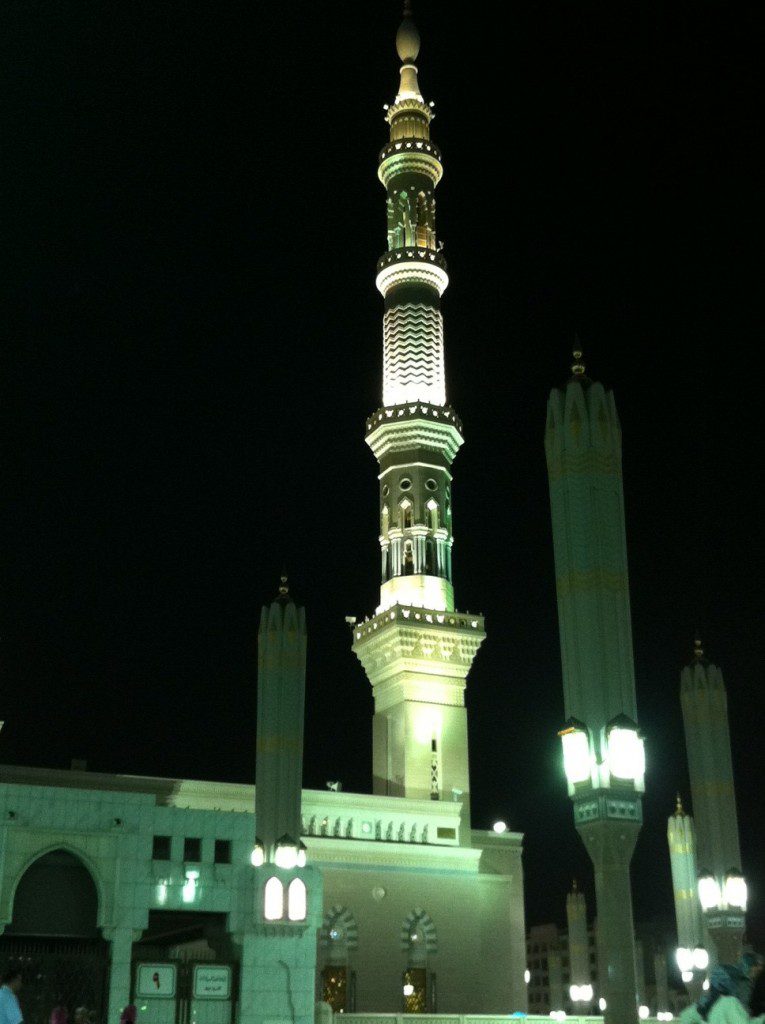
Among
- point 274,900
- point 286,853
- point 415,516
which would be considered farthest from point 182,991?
point 415,516

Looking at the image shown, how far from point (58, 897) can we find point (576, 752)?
54.0ft

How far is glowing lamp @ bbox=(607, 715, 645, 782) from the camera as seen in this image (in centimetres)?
2314

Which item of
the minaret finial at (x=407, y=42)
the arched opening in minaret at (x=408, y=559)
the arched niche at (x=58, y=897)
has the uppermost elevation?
the minaret finial at (x=407, y=42)

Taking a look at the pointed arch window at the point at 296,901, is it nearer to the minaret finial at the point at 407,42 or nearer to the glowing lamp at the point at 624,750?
the glowing lamp at the point at 624,750

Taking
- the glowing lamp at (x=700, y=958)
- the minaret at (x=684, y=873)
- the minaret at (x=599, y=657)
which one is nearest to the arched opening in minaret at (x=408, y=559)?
the minaret at (x=684, y=873)

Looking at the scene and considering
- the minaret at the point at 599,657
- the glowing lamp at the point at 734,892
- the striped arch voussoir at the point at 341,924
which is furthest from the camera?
the striped arch voussoir at the point at 341,924

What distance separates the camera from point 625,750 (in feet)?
76.4

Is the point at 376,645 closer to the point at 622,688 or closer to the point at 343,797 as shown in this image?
the point at 343,797

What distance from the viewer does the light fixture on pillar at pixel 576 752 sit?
76.4ft

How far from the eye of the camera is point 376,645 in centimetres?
5162

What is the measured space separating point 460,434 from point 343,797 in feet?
59.5

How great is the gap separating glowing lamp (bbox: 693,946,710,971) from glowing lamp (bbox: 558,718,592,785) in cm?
2345

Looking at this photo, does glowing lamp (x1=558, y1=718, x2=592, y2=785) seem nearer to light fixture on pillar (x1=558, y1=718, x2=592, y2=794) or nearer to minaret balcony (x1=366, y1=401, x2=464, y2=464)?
light fixture on pillar (x1=558, y1=718, x2=592, y2=794)

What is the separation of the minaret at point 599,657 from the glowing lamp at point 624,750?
0.02 meters
